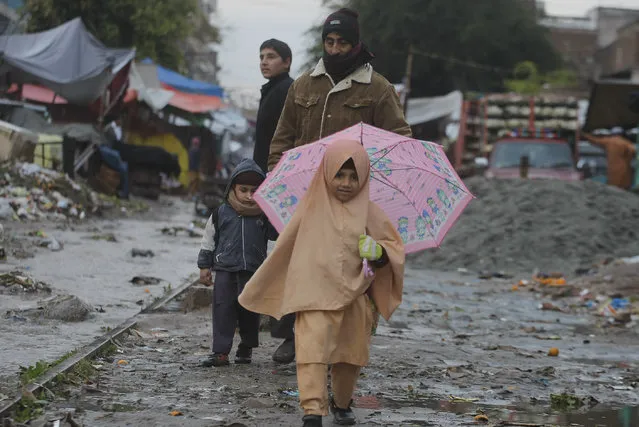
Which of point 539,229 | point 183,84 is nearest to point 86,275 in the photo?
point 539,229

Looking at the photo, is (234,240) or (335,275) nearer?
(335,275)

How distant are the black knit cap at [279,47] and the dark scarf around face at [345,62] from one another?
96 cm

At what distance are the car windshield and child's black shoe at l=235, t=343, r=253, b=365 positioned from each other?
720 inches

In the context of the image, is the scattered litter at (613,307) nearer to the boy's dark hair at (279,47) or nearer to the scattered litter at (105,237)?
the boy's dark hair at (279,47)

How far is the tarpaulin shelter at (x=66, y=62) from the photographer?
2545 cm

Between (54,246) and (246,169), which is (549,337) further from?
(54,246)

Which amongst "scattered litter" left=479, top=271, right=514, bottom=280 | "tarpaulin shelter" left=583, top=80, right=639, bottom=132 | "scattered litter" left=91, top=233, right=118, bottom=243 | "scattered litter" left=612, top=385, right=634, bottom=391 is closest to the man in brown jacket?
"scattered litter" left=612, top=385, right=634, bottom=391

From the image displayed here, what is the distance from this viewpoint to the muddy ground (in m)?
5.79

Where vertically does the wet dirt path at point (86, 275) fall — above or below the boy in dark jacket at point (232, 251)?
below

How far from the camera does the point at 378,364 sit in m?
7.59

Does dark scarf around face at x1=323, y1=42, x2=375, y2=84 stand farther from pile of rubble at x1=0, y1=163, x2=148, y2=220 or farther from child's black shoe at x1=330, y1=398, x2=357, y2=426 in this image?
pile of rubble at x1=0, y1=163, x2=148, y2=220

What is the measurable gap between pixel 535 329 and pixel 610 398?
157 inches

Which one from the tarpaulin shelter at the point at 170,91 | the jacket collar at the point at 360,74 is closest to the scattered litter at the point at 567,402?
the jacket collar at the point at 360,74

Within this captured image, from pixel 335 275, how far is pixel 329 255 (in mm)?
105
